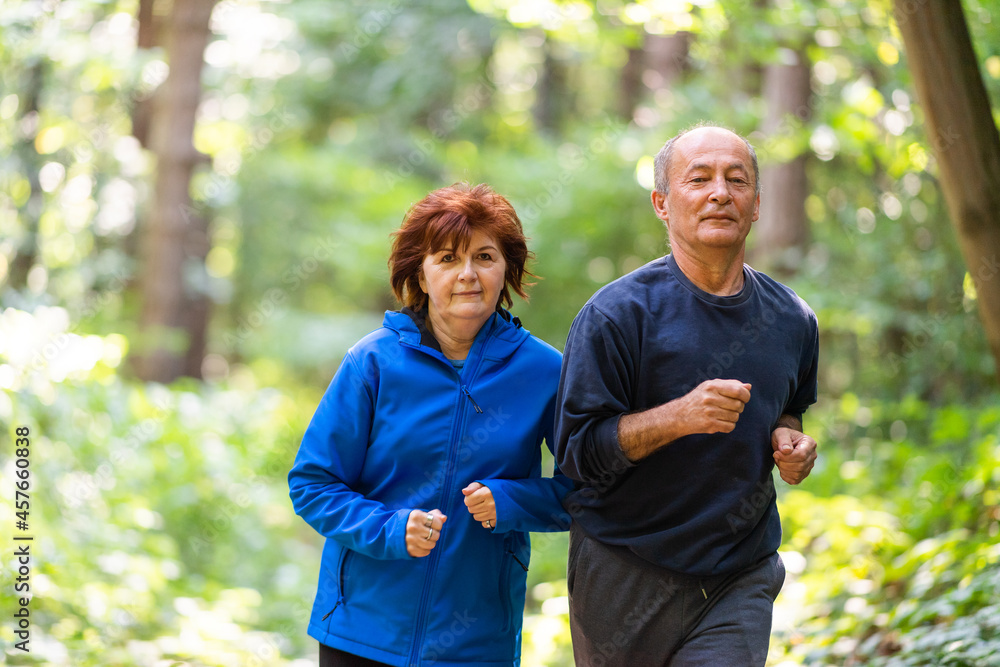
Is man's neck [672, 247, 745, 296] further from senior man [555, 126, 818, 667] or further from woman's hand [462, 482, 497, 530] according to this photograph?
woman's hand [462, 482, 497, 530]

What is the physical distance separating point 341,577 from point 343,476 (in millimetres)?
294

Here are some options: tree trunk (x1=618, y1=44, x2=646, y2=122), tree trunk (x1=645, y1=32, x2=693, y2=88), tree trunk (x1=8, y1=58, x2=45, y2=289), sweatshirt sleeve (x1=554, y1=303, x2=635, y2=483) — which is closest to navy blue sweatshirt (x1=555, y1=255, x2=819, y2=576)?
sweatshirt sleeve (x1=554, y1=303, x2=635, y2=483)

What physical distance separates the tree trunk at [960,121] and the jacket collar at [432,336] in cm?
218

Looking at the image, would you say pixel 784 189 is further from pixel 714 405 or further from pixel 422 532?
pixel 422 532

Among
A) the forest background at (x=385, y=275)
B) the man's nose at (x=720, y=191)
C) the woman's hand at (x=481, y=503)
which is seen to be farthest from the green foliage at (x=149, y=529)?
the man's nose at (x=720, y=191)

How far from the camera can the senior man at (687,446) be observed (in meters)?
2.51

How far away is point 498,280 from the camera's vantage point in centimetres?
276

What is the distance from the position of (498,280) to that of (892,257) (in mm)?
5744

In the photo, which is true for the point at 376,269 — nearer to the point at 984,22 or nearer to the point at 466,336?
the point at 984,22

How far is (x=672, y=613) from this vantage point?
256cm

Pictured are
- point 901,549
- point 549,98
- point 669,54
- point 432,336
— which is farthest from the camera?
point 549,98

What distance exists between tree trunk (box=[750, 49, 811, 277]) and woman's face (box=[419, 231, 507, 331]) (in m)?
6.07

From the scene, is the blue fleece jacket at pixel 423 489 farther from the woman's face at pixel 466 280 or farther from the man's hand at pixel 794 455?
the man's hand at pixel 794 455

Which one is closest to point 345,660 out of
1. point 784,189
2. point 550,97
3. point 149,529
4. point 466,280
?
point 466,280
